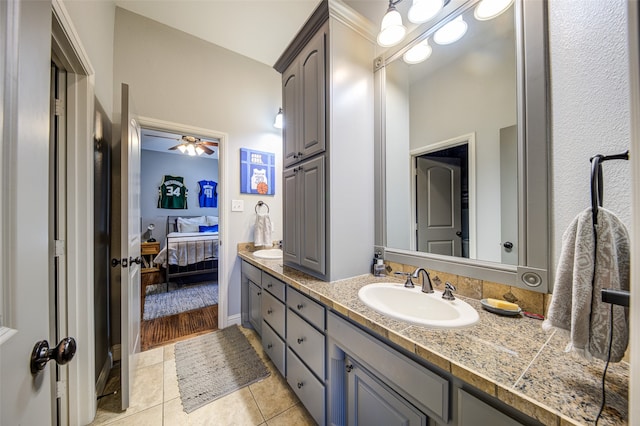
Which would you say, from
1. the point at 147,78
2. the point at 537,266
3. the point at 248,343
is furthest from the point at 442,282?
the point at 147,78

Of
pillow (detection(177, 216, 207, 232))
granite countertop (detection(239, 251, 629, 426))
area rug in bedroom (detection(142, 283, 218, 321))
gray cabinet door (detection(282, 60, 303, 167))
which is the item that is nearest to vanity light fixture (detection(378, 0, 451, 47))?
gray cabinet door (detection(282, 60, 303, 167))

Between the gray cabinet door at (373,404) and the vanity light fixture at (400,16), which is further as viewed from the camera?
the vanity light fixture at (400,16)

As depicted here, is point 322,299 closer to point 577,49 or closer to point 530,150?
point 530,150

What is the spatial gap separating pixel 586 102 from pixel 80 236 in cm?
239

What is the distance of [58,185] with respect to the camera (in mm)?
1240

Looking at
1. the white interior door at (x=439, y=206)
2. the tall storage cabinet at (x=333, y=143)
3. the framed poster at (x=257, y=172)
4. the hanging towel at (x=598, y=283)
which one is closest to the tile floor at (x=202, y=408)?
the tall storage cabinet at (x=333, y=143)

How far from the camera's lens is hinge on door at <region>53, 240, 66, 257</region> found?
1.22 m

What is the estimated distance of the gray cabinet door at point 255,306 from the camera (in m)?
2.01

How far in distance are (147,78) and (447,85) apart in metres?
2.53

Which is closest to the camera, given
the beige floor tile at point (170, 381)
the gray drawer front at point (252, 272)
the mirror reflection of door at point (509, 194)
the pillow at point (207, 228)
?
the mirror reflection of door at point (509, 194)

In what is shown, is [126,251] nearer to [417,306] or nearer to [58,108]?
[58,108]

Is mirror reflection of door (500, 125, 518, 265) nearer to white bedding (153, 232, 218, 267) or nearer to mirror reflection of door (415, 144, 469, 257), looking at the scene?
mirror reflection of door (415, 144, 469, 257)

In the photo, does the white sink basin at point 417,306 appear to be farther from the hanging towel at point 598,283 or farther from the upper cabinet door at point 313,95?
the upper cabinet door at point 313,95

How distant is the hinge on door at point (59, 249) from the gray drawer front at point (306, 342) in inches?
51.2
